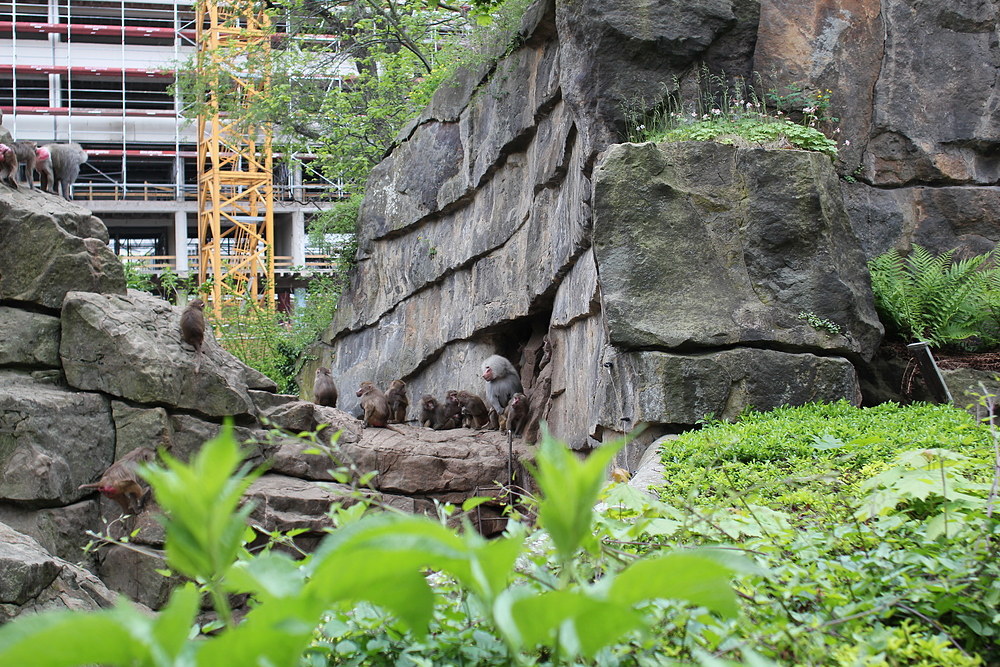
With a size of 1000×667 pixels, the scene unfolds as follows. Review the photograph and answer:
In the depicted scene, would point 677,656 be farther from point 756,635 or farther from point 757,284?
point 757,284

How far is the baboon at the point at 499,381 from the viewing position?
12086 millimetres

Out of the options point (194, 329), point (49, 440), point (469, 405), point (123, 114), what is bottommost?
point (469, 405)

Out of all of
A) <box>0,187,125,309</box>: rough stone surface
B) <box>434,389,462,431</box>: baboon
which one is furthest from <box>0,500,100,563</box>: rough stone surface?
<box>434,389,462,431</box>: baboon

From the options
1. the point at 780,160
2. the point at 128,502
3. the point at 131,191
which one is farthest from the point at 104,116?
the point at 780,160

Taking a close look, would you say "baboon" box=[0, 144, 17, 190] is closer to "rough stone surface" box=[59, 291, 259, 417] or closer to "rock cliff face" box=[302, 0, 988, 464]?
"rough stone surface" box=[59, 291, 259, 417]

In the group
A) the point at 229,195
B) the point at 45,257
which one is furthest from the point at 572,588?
the point at 229,195

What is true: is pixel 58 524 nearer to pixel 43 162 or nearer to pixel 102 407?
pixel 102 407

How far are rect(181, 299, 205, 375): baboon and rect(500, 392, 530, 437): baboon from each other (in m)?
4.07

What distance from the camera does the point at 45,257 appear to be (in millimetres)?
9930

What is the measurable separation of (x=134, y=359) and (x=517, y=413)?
16.3 ft

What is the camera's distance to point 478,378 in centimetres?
1318

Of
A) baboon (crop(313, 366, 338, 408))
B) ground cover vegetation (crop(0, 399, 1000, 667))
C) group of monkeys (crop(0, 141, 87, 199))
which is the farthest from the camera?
baboon (crop(313, 366, 338, 408))

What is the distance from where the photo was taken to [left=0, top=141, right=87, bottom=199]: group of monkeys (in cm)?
1048

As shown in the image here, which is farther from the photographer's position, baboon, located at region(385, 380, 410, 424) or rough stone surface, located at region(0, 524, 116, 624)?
baboon, located at region(385, 380, 410, 424)
